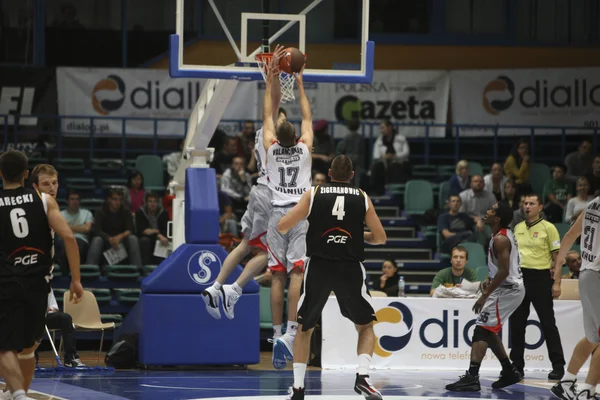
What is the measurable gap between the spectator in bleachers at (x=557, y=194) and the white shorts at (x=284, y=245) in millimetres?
9149

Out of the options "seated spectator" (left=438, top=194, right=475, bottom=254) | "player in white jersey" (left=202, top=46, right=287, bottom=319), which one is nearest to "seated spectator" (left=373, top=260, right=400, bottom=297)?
"seated spectator" (left=438, top=194, right=475, bottom=254)

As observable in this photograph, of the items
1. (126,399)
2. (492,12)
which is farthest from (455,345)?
(492,12)

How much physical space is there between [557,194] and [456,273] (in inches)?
187

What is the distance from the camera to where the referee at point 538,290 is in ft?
45.0

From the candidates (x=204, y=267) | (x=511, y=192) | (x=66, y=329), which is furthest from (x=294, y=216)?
(x=511, y=192)

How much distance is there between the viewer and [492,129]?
2233cm

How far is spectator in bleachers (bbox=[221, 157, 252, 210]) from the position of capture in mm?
18750

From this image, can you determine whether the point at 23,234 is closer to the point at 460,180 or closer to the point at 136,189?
the point at 136,189

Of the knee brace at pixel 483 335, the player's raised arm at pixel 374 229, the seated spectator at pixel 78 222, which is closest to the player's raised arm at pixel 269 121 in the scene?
the player's raised arm at pixel 374 229

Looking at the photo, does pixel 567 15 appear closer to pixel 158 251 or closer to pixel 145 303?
pixel 158 251

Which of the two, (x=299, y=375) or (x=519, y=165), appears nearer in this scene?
(x=299, y=375)

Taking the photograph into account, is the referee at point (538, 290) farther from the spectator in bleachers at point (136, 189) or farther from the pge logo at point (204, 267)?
the spectator in bleachers at point (136, 189)

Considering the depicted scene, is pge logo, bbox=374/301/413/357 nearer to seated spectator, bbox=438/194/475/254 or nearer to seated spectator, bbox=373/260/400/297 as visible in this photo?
seated spectator, bbox=373/260/400/297

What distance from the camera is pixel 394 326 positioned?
15031mm
